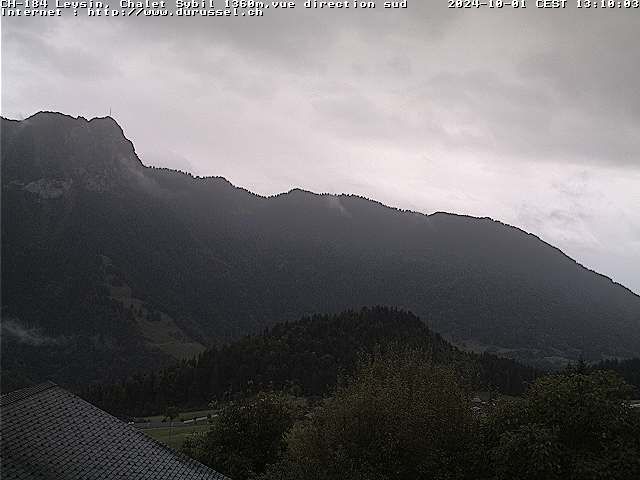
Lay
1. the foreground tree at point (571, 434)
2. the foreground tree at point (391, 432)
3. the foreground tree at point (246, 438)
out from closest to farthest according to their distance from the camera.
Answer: the foreground tree at point (571, 434), the foreground tree at point (391, 432), the foreground tree at point (246, 438)

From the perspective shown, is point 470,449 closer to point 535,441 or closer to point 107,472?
point 535,441

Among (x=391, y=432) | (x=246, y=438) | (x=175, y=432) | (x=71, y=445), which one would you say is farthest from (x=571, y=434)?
(x=175, y=432)

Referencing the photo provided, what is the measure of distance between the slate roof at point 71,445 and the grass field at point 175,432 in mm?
30392

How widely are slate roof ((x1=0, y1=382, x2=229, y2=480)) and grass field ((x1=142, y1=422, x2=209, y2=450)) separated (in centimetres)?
3039

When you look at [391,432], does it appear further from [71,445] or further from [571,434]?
[71,445]

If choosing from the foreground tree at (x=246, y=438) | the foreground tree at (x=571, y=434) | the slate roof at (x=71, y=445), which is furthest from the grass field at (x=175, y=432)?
the foreground tree at (x=571, y=434)

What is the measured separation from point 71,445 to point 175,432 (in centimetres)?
4174

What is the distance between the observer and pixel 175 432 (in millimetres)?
56969

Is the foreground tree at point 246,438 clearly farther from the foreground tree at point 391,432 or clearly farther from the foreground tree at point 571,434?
the foreground tree at point 571,434

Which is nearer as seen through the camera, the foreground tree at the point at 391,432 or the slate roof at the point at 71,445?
the slate roof at the point at 71,445

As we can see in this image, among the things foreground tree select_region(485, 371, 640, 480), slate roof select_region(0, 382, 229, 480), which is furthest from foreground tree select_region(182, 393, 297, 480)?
foreground tree select_region(485, 371, 640, 480)

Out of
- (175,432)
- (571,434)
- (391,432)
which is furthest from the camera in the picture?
(175,432)

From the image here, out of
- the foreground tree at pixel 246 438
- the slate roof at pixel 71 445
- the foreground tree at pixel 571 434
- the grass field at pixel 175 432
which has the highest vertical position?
the foreground tree at pixel 571 434

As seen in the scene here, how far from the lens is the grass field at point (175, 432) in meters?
51.2
